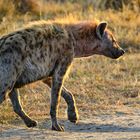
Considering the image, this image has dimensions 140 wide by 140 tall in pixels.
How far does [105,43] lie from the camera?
9266 mm

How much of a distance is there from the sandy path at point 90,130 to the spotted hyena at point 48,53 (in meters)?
0.20

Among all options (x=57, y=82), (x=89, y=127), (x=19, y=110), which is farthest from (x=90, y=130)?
(x=19, y=110)

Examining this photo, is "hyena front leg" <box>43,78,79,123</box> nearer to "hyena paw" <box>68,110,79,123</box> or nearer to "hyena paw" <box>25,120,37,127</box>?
"hyena paw" <box>68,110,79,123</box>

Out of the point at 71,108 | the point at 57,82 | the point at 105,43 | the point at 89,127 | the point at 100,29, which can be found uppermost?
the point at 100,29

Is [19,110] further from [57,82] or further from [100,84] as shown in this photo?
[100,84]

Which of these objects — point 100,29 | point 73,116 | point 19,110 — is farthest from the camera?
point 100,29

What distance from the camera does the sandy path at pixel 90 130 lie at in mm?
7596

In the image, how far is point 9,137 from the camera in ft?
25.0

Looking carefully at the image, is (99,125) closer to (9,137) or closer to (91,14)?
(9,137)

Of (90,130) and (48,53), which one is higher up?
(48,53)

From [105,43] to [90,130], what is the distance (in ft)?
4.53

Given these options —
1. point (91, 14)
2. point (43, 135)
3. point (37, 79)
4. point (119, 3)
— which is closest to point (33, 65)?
point (37, 79)

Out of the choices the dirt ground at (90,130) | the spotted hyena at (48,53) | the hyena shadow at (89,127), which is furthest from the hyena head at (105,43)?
the hyena shadow at (89,127)

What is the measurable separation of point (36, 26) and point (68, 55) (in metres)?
0.50
